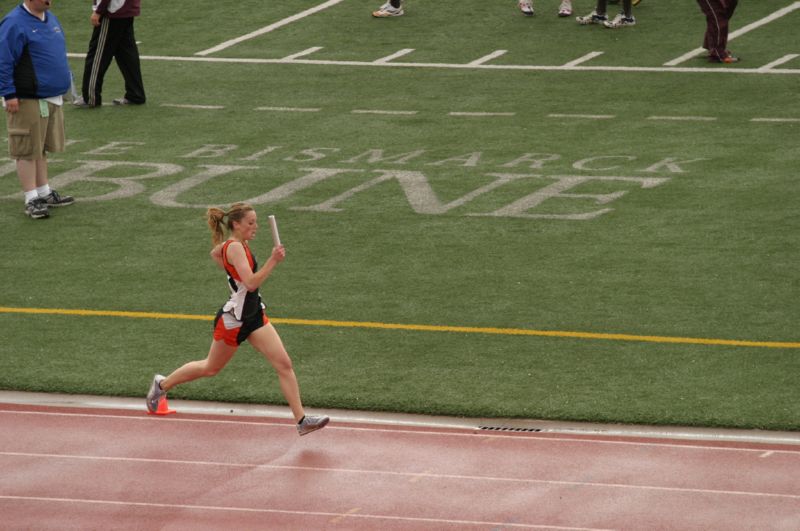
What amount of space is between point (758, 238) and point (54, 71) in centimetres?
700

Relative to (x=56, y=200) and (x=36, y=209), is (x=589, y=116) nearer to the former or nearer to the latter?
(x=56, y=200)

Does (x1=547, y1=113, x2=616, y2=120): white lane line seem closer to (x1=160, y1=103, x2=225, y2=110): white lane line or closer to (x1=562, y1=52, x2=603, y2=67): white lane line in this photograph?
(x1=562, y1=52, x2=603, y2=67): white lane line

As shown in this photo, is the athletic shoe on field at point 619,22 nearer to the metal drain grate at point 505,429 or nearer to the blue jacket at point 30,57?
the blue jacket at point 30,57

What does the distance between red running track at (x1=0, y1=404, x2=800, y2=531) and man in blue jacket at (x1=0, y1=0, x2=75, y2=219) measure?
17.4 ft

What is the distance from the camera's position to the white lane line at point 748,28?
21969mm

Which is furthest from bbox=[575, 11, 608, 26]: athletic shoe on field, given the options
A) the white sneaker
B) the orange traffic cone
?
the orange traffic cone

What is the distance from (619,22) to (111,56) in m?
8.19

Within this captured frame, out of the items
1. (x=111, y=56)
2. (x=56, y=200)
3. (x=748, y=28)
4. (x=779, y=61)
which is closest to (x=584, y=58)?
(x=779, y=61)

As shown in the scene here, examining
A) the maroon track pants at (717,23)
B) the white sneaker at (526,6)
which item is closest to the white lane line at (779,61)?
the maroon track pants at (717,23)

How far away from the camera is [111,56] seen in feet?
66.6

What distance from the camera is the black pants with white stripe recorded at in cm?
2022

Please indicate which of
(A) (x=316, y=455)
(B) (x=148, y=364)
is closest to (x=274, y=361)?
(A) (x=316, y=455)

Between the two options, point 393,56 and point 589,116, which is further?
point 393,56

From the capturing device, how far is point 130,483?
934 centimetres
